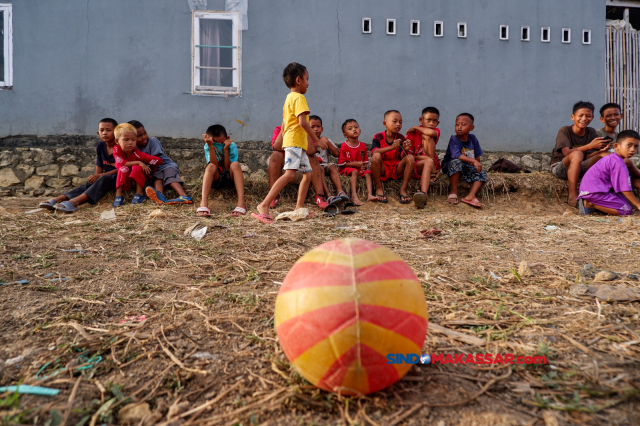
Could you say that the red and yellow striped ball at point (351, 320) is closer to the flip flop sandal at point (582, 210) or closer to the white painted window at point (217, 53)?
the flip flop sandal at point (582, 210)

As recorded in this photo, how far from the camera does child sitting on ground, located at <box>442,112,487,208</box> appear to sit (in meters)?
6.54

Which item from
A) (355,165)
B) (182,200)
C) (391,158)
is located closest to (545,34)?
(391,158)

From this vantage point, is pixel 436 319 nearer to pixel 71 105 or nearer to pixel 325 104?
pixel 325 104

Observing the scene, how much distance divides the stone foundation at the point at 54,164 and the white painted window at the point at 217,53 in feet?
4.37

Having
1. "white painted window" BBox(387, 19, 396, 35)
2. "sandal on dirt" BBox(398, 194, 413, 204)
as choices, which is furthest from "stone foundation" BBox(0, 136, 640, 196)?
"white painted window" BBox(387, 19, 396, 35)

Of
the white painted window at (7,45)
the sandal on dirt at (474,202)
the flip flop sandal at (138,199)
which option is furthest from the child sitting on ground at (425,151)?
the white painted window at (7,45)

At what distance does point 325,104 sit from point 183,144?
2758 mm

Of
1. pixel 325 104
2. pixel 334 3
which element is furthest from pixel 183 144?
pixel 334 3

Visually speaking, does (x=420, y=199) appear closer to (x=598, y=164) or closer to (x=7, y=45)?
(x=598, y=164)

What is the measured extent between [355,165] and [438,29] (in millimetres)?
3670

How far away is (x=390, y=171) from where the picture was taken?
6.75 metres

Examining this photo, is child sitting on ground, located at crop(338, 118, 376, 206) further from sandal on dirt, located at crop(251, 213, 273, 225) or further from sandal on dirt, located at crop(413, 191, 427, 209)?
sandal on dirt, located at crop(251, 213, 273, 225)

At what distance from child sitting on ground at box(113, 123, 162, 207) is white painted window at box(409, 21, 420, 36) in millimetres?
5410

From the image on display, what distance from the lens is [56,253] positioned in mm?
3414
